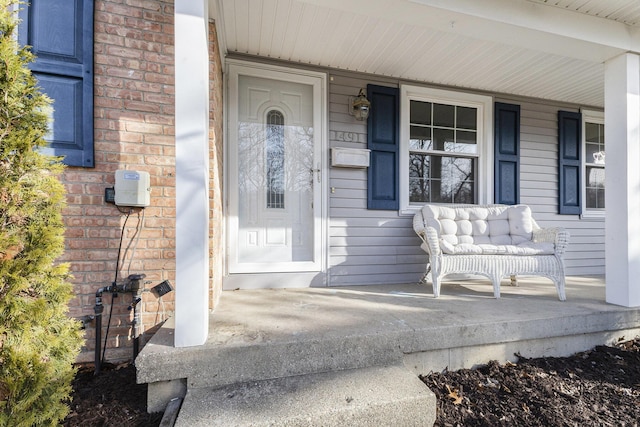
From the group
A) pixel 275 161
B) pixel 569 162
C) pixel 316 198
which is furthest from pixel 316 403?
pixel 569 162

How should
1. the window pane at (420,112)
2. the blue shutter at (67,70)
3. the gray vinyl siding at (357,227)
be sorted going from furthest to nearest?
the window pane at (420,112), the gray vinyl siding at (357,227), the blue shutter at (67,70)

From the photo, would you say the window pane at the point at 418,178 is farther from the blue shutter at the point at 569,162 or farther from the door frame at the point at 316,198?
the blue shutter at the point at 569,162

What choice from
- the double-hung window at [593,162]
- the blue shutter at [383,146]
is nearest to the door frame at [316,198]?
the blue shutter at [383,146]

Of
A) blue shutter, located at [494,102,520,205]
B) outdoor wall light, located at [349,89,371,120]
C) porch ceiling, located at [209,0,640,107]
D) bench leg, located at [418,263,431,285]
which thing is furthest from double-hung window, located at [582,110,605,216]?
outdoor wall light, located at [349,89,371,120]

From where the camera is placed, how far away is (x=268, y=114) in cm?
312

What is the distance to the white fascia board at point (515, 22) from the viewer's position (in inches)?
77.9

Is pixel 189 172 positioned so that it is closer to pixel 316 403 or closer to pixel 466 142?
pixel 316 403

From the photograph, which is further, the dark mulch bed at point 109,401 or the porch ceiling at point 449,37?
the porch ceiling at point 449,37

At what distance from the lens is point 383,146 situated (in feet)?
10.9

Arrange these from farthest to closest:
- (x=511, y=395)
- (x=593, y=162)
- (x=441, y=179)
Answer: (x=593, y=162) < (x=441, y=179) < (x=511, y=395)

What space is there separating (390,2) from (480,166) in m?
2.48

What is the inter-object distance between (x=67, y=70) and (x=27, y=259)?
55.9 inches

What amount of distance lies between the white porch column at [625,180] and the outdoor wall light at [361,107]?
2087 mm

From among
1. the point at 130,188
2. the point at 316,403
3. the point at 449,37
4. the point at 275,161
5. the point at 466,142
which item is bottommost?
the point at 316,403
